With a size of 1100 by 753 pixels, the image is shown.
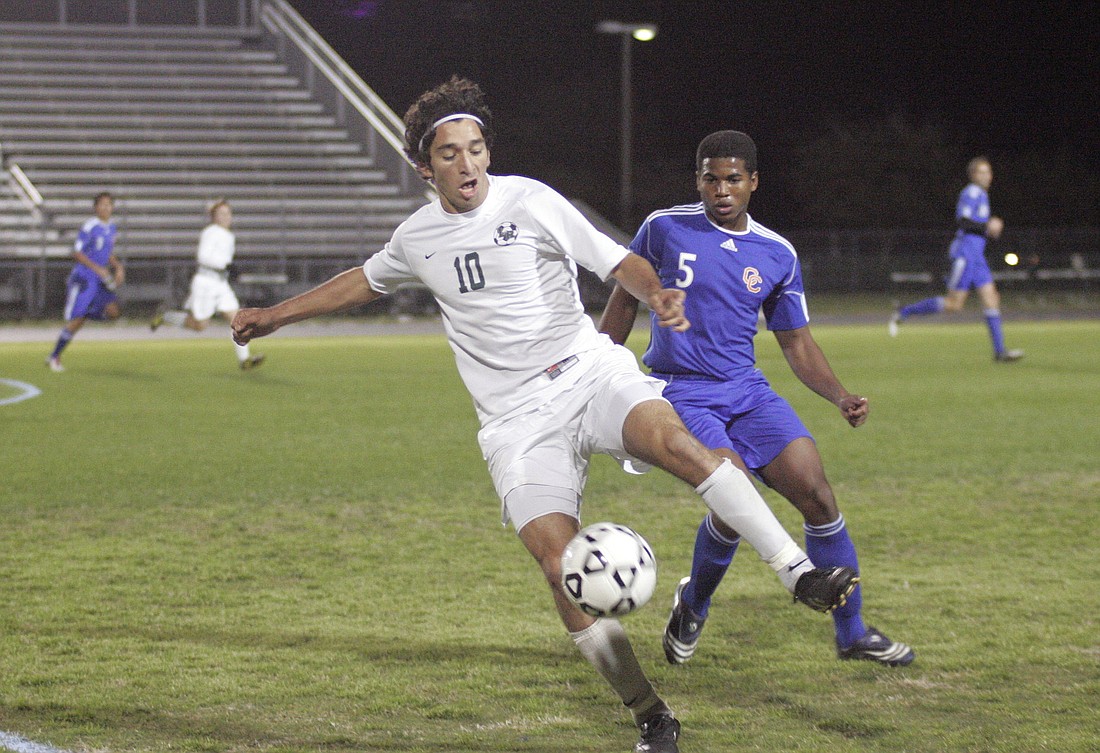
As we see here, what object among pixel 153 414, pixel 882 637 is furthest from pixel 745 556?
pixel 153 414

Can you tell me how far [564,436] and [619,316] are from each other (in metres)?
0.86

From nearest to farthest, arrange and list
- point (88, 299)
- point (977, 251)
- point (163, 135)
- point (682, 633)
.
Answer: point (682, 633)
point (977, 251)
point (88, 299)
point (163, 135)

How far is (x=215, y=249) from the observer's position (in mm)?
17688

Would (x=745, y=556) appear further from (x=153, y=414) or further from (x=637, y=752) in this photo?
(x=153, y=414)

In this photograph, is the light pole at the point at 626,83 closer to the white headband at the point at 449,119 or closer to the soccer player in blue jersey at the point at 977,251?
the soccer player in blue jersey at the point at 977,251

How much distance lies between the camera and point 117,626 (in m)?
5.71

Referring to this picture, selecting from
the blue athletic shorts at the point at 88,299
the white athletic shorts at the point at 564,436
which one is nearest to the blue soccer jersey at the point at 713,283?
the white athletic shorts at the point at 564,436

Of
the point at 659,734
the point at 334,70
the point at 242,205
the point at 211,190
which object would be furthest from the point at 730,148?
the point at 334,70

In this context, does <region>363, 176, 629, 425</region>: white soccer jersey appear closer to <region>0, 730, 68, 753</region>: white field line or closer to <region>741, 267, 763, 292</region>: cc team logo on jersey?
<region>741, 267, 763, 292</region>: cc team logo on jersey

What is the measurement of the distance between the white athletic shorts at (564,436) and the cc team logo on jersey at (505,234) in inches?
17.1

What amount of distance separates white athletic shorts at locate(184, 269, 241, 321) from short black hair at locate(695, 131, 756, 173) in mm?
13106

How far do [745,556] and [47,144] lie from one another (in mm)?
28571

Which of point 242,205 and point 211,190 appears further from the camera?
point 211,190

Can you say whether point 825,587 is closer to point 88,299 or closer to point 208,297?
point 208,297
